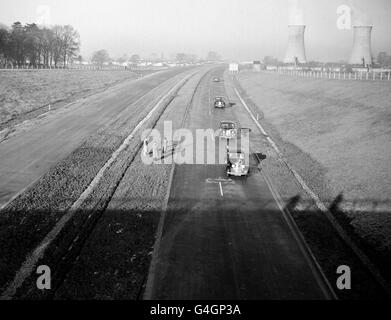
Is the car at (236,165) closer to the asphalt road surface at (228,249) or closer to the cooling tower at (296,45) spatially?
the asphalt road surface at (228,249)

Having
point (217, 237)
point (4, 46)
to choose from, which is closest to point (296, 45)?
point (4, 46)

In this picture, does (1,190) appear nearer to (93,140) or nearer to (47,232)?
(47,232)

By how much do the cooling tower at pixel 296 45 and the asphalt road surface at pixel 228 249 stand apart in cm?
9063

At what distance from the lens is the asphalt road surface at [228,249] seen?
13.9 meters

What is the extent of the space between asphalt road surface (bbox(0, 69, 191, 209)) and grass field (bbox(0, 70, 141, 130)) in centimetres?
438

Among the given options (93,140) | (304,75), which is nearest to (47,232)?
(93,140)

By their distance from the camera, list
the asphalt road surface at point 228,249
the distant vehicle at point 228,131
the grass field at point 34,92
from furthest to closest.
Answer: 1. the grass field at point 34,92
2. the distant vehicle at point 228,131
3. the asphalt road surface at point 228,249

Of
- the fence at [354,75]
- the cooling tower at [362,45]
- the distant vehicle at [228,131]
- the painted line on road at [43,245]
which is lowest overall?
the painted line on road at [43,245]

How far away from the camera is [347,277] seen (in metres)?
Result: 14.5

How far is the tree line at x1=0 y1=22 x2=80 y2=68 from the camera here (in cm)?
11132

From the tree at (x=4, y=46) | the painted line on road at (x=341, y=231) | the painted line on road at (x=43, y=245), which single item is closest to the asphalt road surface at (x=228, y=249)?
the painted line on road at (x=341, y=231)

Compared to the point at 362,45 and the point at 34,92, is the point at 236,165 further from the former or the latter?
the point at 362,45
